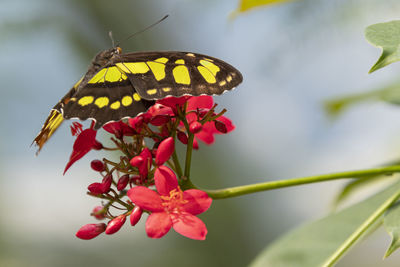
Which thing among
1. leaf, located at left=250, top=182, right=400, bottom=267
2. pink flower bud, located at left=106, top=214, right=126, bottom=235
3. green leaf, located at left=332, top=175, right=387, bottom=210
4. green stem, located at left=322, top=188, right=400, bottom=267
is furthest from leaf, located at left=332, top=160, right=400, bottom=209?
pink flower bud, located at left=106, top=214, right=126, bottom=235

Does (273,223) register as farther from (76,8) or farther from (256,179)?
(76,8)

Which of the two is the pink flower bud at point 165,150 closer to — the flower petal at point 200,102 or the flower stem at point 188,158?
the flower stem at point 188,158

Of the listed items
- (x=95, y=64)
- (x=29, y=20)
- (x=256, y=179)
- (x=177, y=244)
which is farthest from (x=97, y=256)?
(x=95, y=64)

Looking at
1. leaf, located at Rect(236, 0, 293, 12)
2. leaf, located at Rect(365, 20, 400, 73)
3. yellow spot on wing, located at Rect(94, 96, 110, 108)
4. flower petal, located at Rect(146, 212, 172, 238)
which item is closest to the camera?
leaf, located at Rect(365, 20, 400, 73)

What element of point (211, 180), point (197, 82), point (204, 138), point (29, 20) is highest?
point (29, 20)

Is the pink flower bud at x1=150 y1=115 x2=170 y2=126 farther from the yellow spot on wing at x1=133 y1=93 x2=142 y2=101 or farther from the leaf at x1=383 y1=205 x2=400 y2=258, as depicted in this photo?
the leaf at x1=383 y1=205 x2=400 y2=258
